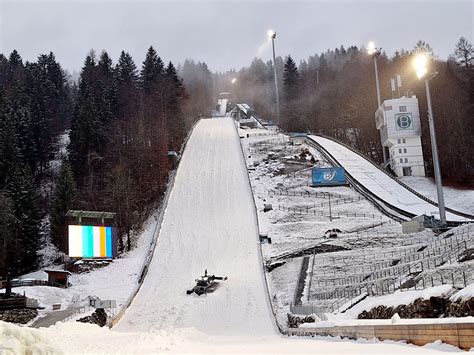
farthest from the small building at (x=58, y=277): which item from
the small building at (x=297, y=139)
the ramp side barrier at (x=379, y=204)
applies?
the small building at (x=297, y=139)

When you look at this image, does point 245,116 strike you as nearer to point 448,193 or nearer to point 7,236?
point 448,193

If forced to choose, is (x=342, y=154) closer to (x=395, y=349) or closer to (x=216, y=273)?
(x=216, y=273)

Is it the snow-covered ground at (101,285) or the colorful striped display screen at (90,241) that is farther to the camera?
the colorful striped display screen at (90,241)

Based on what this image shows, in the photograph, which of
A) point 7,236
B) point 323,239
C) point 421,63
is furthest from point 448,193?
point 7,236

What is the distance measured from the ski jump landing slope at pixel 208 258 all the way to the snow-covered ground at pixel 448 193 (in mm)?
19046

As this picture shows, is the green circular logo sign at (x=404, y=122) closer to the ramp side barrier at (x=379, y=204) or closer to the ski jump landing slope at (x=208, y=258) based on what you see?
the ramp side barrier at (x=379, y=204)

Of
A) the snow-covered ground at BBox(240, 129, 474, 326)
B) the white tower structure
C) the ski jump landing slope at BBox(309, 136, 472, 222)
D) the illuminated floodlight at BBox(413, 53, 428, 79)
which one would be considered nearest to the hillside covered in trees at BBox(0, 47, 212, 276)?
the snow-covered ground at BBox(240, 129, 474, 326)

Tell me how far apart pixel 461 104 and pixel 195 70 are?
142 metres

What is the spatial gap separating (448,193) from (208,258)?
30.9 metres

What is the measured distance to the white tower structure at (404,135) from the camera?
2179 inches

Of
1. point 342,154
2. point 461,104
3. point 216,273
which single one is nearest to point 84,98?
point 342,154

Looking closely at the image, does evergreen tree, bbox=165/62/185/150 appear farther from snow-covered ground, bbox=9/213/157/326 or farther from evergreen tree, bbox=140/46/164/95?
snow-covered ground, bbox=9/213/157/326

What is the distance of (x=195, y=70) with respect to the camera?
7446 inches

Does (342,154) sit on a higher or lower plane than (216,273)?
higher
